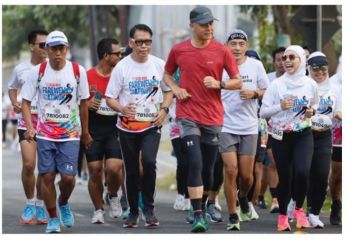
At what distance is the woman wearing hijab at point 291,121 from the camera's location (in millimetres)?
14117

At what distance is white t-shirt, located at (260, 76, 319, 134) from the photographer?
1412cm

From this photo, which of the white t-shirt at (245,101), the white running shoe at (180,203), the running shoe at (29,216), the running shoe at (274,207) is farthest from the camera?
the white running shoe at (180,203)

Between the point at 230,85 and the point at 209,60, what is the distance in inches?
12.5

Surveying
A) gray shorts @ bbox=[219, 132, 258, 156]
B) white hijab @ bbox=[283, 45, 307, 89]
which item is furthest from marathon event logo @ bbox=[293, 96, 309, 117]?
gray shorts @ bbox=[219, 132, 258, 156]

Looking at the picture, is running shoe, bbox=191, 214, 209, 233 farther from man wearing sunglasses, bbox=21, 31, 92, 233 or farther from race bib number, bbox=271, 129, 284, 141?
man wearing sunglasses, bbox=21, 31, 92, 233

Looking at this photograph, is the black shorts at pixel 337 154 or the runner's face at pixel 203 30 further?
the black shorts at pixel 337 154

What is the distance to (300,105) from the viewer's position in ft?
46.3

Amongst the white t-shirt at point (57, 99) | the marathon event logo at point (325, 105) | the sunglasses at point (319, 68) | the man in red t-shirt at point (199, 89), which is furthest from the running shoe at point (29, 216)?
the sunglasses at point (319, 68)

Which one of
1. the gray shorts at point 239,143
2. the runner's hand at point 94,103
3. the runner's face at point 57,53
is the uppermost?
the runner's face at point 57,53

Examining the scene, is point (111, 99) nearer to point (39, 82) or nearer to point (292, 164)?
point (39, 82)

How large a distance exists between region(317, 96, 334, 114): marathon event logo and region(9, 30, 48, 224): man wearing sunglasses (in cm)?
301

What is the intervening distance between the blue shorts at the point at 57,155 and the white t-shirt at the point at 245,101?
1830mm

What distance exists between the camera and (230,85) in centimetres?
1359

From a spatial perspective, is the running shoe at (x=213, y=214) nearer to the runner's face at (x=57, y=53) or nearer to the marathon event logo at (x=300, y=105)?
the marathon event logo at (x=300, y=105)
